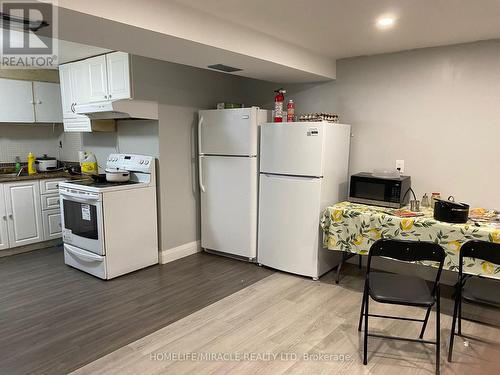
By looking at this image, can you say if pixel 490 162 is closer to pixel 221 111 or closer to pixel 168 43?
pixel 221 111

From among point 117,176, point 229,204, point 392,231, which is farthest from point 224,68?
point 392,231

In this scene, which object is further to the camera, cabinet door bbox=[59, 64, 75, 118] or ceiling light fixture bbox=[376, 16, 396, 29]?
cabinet door bbox=[59, 64, 75, 118]

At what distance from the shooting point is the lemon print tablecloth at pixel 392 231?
2.60 metres

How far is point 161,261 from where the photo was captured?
12.8 feet

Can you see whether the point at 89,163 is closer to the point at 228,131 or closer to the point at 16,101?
the point at 16,101

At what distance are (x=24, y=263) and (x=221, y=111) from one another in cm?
287

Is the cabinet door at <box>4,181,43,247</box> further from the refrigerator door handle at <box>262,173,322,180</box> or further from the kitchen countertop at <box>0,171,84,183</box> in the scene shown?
the refrigerator door handle at <box>262,173,322,180</box>

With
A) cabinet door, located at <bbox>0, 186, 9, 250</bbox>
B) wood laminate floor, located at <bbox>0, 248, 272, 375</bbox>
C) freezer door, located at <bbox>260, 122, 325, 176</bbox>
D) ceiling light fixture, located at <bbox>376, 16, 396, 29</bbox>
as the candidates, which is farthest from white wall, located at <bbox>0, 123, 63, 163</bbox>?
ceiling light fixture, located at <bbox>376, 16, 396, 29</bbox>

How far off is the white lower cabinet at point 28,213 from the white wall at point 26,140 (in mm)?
758

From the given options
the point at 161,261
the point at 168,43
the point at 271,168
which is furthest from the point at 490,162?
the point at 161,261

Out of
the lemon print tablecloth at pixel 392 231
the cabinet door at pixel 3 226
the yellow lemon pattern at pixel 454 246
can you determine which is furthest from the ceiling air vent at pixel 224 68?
the cabinet door at pixel 3 226

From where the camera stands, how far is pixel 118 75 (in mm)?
3518

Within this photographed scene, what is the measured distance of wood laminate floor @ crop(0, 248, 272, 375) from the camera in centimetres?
233

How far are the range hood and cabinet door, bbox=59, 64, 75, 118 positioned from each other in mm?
548
